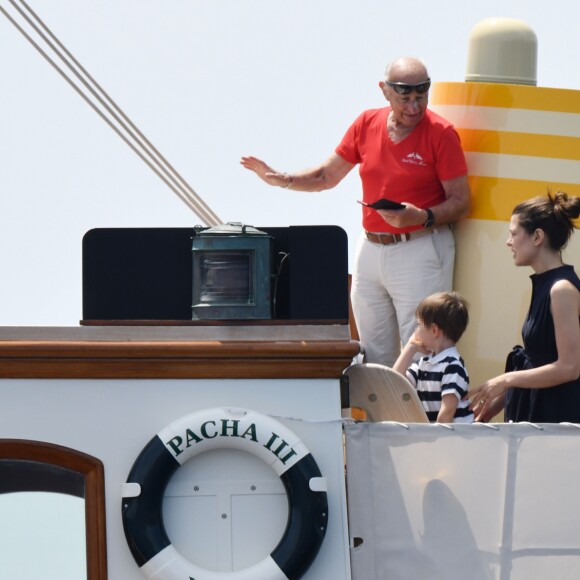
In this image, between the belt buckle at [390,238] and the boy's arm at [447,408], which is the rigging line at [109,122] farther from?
the boy's arm at [447,408]

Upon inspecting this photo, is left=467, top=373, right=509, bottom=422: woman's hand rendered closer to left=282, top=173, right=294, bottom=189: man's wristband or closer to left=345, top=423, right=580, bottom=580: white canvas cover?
left=345, top=423, right=580, bottom=580: white canvas cover

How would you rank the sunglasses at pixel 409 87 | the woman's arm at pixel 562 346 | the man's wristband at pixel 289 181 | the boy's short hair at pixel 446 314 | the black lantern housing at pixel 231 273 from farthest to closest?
the man's wristband at pixel 289 181 < the sunglasses at pixel 409 87 < the boy's short hair at pixel 446 314 < the woman's arm at pixel 562 346 < the black lantern housing at pixel 231 273

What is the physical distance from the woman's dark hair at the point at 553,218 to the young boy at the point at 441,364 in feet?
1.28

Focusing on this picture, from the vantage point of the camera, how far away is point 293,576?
4.22 metres

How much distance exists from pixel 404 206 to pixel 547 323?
1.08 metres

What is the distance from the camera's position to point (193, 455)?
4.22 meters

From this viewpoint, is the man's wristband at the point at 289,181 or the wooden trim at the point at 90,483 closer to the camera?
the wooden trim at the point at 90,483

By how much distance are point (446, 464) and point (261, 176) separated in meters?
2.26

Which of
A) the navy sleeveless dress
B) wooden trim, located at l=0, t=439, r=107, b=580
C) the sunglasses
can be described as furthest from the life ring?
the sunglasses

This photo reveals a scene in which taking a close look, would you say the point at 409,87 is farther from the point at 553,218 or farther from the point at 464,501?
the point at 464,501

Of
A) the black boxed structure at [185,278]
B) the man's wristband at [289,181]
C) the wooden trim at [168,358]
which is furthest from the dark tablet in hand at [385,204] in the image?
the wooden trim at [168,358]

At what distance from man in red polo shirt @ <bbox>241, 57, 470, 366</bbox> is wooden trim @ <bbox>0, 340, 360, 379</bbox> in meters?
1.56

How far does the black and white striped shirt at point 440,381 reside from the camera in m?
4.92

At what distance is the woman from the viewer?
473 cm
